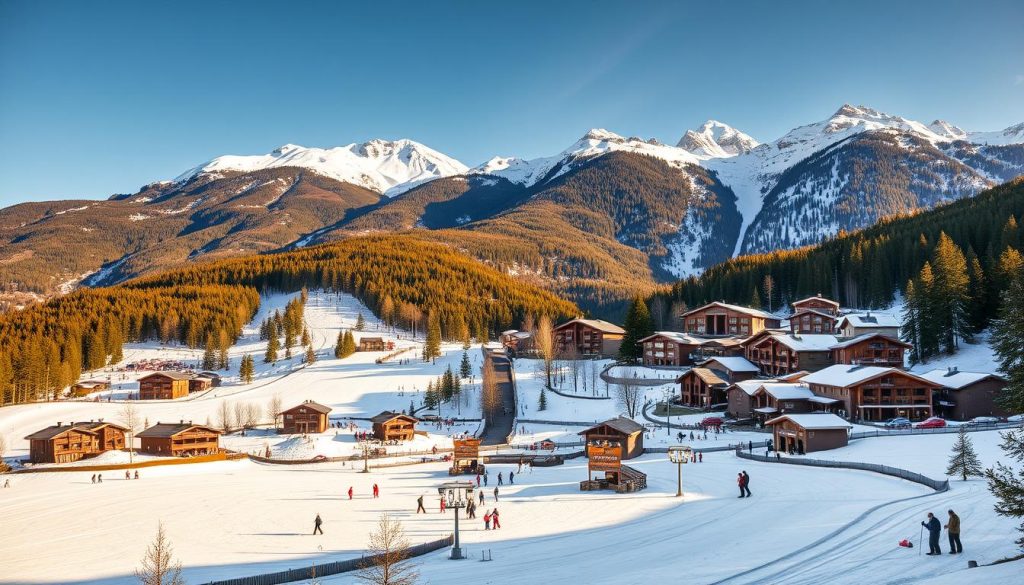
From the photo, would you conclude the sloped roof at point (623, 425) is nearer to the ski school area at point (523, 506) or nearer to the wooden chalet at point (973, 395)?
the ski school area at point (523, 506)

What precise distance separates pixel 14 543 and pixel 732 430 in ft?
195

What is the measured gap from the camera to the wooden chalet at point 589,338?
4569 inches

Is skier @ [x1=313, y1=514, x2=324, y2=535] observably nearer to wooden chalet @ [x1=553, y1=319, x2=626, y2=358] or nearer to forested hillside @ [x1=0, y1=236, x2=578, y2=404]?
wooden chalet @ [x1=553, y1=319, x2=626, y2=358]

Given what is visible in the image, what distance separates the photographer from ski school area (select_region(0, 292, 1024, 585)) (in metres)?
26.1

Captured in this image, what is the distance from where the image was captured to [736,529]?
31.6m

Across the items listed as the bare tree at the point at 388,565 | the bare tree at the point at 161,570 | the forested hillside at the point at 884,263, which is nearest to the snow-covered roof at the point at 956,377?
the forested hillside at the point at 884,263

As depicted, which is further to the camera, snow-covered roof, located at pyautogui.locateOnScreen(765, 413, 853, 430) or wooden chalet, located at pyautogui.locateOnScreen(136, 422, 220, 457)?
wooden chalet, located at pyautogui.locateOnScreen(136, 422, 220, 457)

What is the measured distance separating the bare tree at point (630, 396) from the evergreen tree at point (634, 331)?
12.9 meters

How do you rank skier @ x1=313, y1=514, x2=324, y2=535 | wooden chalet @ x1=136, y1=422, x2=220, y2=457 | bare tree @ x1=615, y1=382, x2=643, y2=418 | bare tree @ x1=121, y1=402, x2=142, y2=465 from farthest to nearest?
bare tree @ x1=121, y1=402, x2=142, y2=465
bare tree @ x1=615, y1=382, x2=643, y2=418
wooden chalet @ x1=136, y1=422, x2=220, y2=457
skier @ x1=313, y1=514, x2=324, y2=535

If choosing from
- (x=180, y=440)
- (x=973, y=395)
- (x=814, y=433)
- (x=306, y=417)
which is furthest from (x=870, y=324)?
(x=180, y=440)

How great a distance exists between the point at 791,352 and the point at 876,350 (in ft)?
31.3

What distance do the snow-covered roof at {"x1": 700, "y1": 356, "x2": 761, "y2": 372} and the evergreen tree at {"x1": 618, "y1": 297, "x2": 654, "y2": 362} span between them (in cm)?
1516

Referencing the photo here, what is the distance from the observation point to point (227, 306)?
148 meters

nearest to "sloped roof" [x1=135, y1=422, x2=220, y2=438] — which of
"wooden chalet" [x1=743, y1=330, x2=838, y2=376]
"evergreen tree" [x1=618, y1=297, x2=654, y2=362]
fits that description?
"evergreen tree" [x1=618, y1=297, x2=654, y2=362]
